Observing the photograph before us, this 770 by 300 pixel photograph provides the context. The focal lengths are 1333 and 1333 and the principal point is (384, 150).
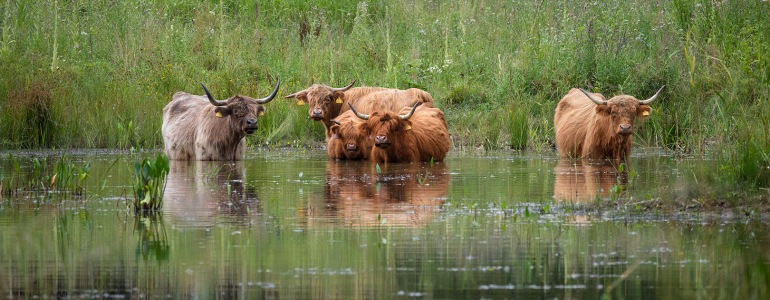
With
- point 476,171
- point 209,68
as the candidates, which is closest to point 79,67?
point 209,68

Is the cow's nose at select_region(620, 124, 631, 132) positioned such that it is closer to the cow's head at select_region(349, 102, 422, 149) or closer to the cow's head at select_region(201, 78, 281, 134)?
the cow's head at select_region(349, 102, 422, 149)

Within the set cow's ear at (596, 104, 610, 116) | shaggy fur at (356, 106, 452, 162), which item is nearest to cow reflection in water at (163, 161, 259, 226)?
shaggy fur at (356, 106, 452, 162)

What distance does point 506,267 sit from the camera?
6688 millimetres

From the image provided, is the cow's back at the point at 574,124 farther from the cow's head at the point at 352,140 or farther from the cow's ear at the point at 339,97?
the cow's ear at the point at 339,97

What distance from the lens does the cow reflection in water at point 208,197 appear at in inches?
356

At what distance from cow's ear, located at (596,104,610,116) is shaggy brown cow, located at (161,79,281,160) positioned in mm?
3720

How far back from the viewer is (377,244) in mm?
7508

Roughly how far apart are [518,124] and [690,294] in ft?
37.7

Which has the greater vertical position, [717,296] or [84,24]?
[84,24]

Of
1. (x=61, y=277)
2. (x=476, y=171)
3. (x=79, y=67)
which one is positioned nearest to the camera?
(x=61, y=277)

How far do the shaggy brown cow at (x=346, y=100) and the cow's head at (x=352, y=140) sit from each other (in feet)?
3.85

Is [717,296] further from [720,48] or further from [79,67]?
[79,67]

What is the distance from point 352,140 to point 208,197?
550 cm

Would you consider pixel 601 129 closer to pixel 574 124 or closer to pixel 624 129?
pixel 624 129
